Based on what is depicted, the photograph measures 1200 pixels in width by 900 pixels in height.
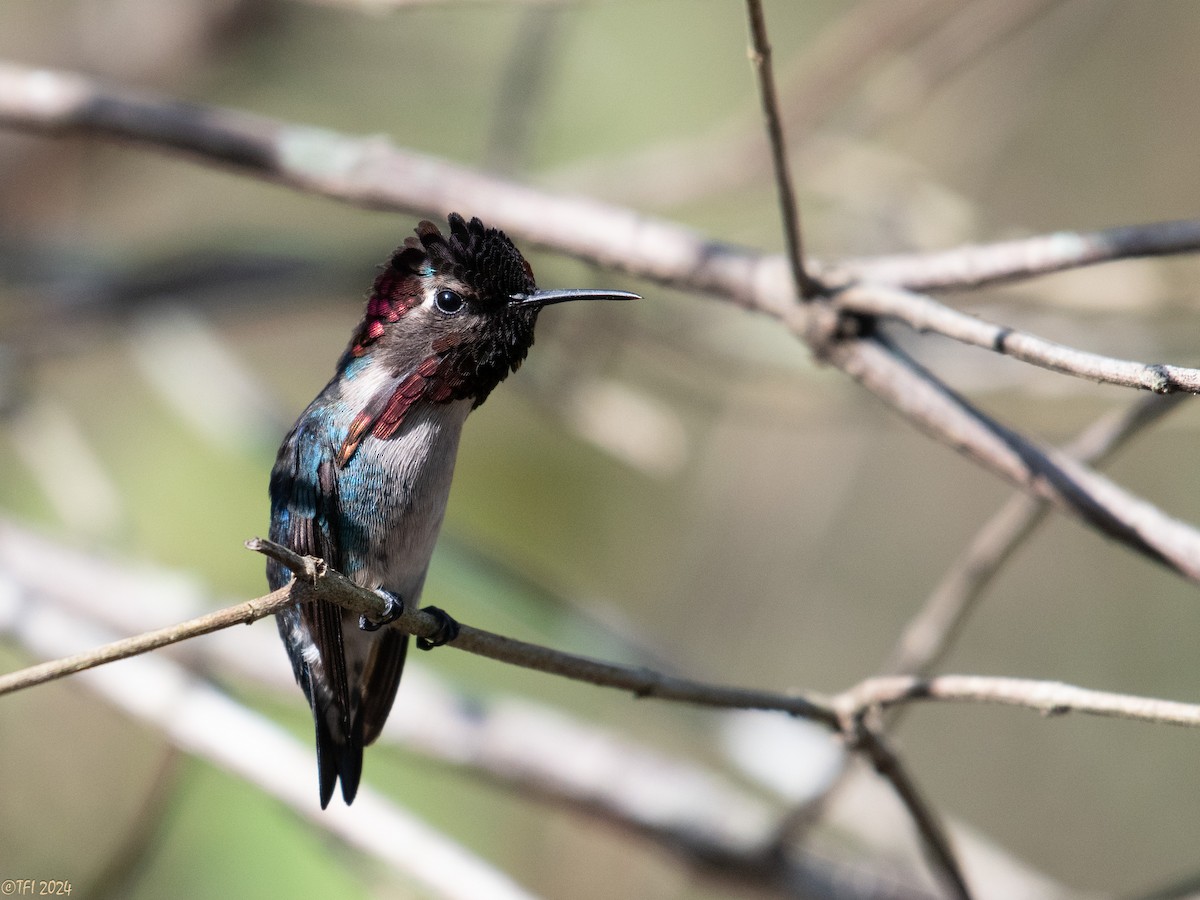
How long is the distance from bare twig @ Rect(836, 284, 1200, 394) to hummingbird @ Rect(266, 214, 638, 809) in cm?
58

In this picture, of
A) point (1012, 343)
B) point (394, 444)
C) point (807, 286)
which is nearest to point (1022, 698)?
point (1012, 343)

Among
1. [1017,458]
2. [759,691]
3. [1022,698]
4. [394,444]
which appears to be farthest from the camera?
[394,444]

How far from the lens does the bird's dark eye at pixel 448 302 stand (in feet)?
8.68

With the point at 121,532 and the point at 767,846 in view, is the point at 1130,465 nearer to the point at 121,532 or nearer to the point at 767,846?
the point at 767,846

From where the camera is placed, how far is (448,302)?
2.66 metres

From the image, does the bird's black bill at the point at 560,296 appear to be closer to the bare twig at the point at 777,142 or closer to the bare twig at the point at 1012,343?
the bare twig at the point at 777,142

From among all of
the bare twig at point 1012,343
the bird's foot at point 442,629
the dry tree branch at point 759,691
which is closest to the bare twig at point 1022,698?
the dry tree branch at point 759,691

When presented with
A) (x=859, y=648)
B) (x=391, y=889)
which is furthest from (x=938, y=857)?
(x=859, y=648)

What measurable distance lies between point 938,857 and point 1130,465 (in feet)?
13.4

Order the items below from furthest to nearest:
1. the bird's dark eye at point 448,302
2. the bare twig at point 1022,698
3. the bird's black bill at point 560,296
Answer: the bird's dark eye at point 448,302, the bird's black bill at point 560,296, the bare twig at point 1022,698

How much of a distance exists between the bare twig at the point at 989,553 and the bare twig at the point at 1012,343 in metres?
0.54

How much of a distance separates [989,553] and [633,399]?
7.08ft

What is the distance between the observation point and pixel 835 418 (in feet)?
15.8

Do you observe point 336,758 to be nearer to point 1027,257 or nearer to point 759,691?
point 759,691
